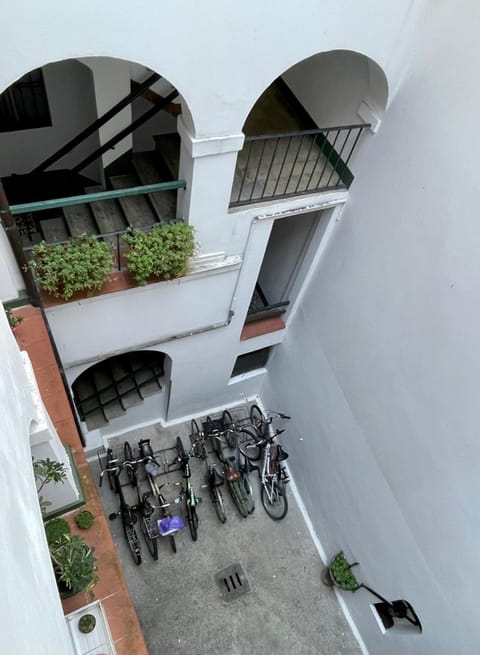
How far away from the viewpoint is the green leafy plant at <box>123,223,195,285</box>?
512 cm

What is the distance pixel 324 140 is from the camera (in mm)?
6270

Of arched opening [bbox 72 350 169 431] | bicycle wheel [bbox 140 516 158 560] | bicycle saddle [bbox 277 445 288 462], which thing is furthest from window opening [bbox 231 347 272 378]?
bicycle wheel [bbox 140 516 158 560]

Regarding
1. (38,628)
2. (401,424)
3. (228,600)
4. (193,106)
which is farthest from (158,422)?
(38,628)

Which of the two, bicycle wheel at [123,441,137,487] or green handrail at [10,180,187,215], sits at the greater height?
green handrail at [10,180,187,215]

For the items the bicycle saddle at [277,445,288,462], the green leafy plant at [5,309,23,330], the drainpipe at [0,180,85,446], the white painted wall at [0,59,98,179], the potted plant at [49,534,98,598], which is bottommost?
the potted plant at [49,534,98,598]

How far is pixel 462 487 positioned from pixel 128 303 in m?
4.33

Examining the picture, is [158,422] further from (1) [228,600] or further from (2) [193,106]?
(2) [193,106]

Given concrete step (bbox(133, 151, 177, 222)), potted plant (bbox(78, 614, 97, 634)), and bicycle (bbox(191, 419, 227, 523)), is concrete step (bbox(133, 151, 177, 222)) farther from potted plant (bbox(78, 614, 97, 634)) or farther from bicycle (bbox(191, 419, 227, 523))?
bicycle (bbox(191, 419, 227, 523))

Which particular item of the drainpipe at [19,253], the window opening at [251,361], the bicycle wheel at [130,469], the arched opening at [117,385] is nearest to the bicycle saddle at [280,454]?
the window opening at [251,361]

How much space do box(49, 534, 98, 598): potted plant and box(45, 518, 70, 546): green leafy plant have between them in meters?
0.07

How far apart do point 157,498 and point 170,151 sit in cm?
542

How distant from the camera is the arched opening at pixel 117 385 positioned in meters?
8.35

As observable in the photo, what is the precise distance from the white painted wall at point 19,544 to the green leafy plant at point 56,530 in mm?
1289

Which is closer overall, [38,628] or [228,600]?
[38,628]
